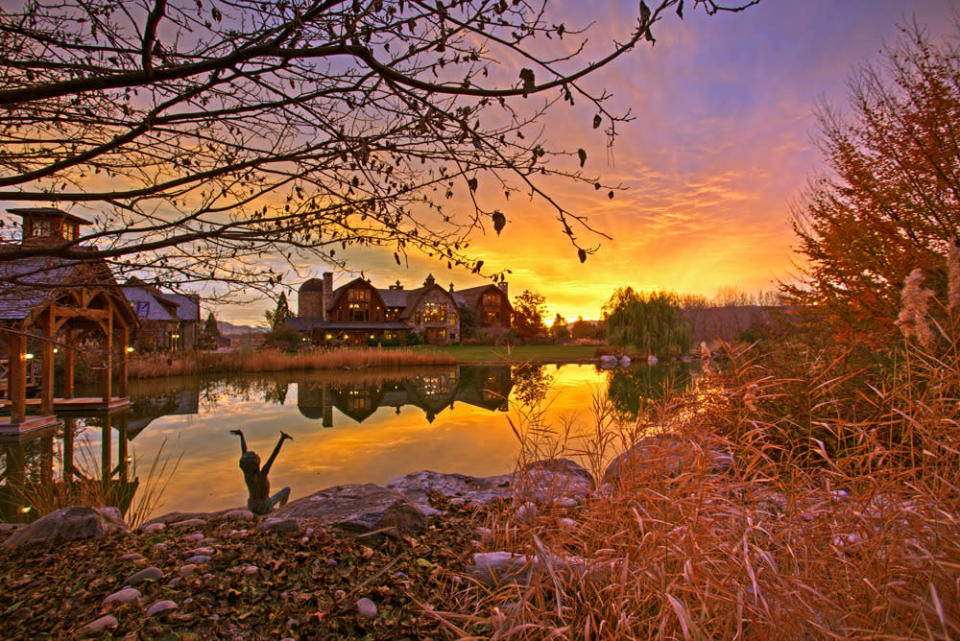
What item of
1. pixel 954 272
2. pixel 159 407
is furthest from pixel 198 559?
pixel 159 407

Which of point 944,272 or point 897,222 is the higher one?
point 897,222

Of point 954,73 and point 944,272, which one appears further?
point 954,73

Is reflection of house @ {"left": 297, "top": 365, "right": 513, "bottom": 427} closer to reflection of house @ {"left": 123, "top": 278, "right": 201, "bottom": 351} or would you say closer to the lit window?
reflection of house @ {"left": 123, "top": 278, "right": 201, "bottom": 351}

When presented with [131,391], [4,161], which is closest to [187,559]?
[4,161]

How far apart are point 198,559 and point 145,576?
27cm

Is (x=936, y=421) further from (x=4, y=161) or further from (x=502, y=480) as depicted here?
(x=4, y=161)

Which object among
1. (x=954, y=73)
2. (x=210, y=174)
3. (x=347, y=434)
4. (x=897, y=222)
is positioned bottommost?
(x=347, y=434)

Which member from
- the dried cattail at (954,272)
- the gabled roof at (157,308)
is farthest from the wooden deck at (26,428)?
the gabled roof at (157,308)

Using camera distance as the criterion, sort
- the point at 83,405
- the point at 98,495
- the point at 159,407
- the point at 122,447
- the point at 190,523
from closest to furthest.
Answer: the point at 190,523 → the point at 98,495 → the point at 122,447 → the point at 83,405 → the point at 159,407

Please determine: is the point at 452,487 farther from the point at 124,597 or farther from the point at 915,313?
the point at 915,313

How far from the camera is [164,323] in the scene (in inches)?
1173

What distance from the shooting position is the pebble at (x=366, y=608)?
87.1 inches

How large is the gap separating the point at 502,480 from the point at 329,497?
1916mm

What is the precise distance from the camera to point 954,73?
8.07 meters
